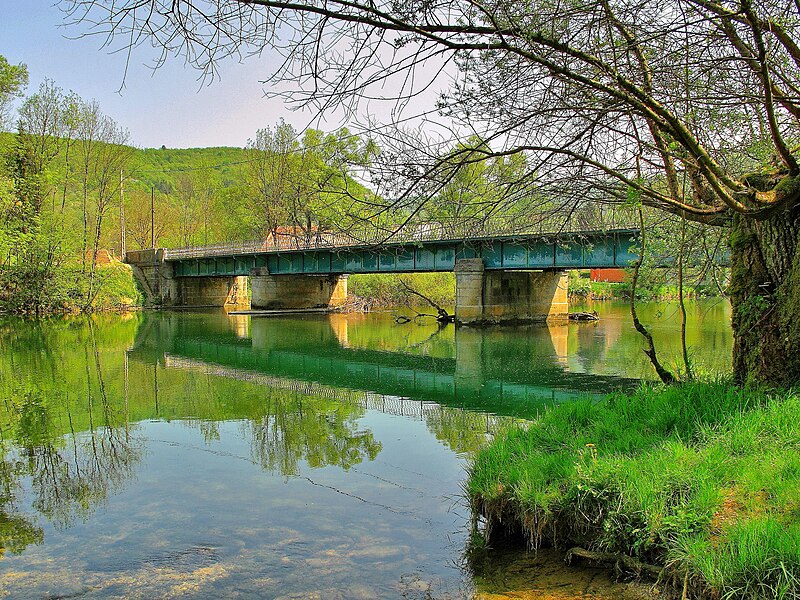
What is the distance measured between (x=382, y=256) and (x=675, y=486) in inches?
1251

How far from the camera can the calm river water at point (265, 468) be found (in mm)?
5375

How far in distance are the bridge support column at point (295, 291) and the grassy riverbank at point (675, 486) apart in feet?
131

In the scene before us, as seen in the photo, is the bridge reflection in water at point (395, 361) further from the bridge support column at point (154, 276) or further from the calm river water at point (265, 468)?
the bridge support column at point (154, 276)

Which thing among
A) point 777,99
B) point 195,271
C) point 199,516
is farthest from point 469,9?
point 195,271

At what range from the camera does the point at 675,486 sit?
16.1 ft

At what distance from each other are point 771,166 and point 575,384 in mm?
9071

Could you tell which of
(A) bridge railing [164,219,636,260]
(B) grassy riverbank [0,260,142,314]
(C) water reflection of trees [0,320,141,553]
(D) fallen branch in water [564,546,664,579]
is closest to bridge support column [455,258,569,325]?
(C) water reflection of trees [0,320,141,553]

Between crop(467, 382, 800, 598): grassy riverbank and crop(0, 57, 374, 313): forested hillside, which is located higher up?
crop(0, 57, 374, 313): forested hillside

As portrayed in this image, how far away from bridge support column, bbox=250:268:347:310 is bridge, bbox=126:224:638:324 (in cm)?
7

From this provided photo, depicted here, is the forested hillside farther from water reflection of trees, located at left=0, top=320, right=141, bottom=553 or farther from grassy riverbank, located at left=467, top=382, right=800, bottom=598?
grassy riverbank, located at left=467, top=382, right=800, bottom=598

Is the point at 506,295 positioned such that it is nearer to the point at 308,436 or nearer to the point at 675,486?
the point at 308,436

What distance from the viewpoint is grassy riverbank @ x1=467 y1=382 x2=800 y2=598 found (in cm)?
406

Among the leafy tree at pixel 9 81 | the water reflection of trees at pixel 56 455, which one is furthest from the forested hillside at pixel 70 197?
the water reflection of trees at pixel 56 455

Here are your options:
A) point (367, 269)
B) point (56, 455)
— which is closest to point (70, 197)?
point (367, 269)
